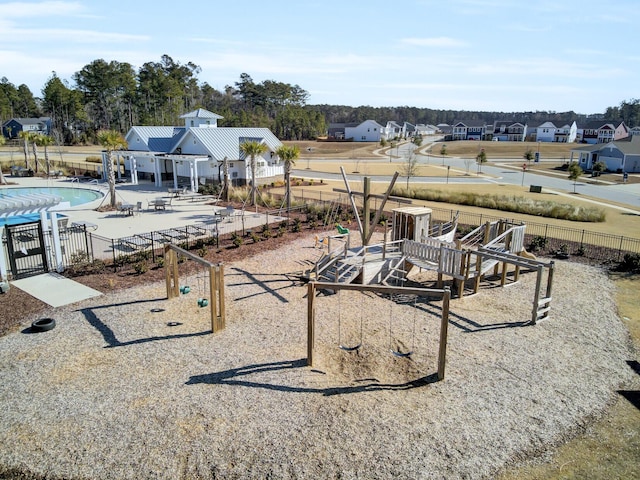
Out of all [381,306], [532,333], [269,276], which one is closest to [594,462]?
[532,333]

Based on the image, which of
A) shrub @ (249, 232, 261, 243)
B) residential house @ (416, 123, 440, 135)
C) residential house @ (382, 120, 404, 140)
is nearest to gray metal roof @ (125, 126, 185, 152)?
shrub @ (249, 232, 261, 243)

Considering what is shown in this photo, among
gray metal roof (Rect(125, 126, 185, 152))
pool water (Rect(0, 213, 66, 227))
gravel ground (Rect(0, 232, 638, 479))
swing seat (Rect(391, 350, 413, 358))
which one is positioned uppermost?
gray metal roof (Rect(125, 126, 185, 152))

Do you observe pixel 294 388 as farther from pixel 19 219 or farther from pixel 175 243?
pixel 19 219

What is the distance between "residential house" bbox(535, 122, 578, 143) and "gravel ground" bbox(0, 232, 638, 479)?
13611cm

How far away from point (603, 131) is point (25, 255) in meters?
139

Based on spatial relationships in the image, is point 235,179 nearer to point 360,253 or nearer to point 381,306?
point 360,253

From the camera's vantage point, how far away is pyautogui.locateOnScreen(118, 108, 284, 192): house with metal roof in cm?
4150

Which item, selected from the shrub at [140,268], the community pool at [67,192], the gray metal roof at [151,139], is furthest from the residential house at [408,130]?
the shrub at [140,268]

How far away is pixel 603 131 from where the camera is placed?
123062mm

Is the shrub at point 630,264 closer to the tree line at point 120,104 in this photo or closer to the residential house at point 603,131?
the tree line at point 120,104

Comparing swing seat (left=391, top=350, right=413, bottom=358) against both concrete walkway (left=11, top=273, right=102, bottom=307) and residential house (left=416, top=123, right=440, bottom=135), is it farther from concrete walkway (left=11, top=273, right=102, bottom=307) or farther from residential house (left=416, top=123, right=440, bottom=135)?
residential house (left=416, top=123, right=440, bottom=135)

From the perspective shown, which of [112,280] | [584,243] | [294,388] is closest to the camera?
[294,388]

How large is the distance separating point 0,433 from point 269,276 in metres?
10.6

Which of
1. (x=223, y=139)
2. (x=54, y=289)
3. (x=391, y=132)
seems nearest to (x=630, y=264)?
(x=54, y=289)
